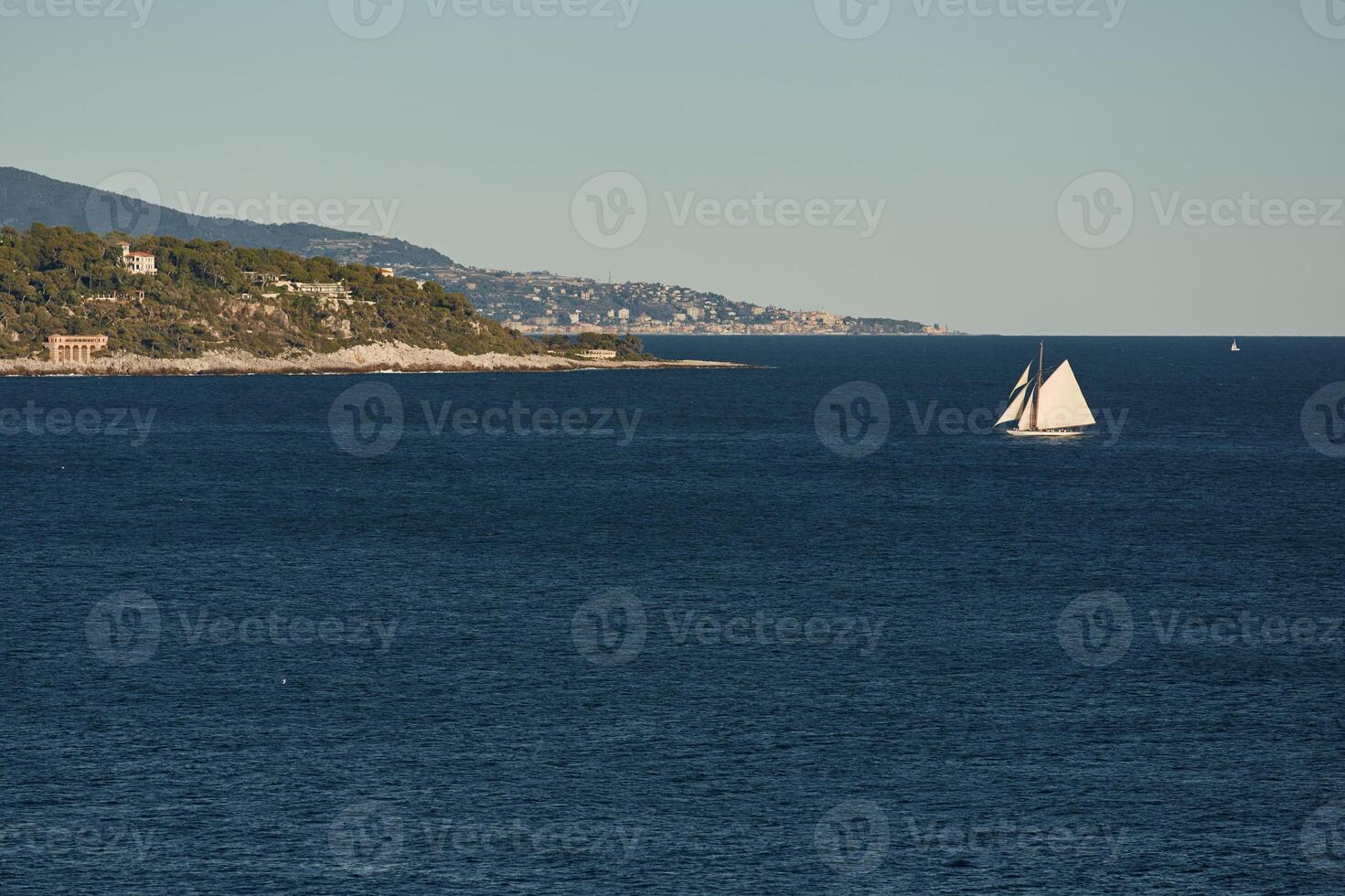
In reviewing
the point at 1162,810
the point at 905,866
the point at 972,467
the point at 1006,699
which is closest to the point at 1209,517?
the point at 972,467

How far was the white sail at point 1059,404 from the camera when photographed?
169375mm

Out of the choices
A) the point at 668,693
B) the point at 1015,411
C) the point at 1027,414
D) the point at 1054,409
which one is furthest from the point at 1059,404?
the point at 668,693

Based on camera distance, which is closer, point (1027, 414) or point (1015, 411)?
point (1027, 414)

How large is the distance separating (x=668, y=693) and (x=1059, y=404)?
121 meters

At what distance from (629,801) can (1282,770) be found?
20.9 meters

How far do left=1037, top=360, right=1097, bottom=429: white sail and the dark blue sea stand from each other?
52.0 metres

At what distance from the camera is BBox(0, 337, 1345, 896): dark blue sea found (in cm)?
4231

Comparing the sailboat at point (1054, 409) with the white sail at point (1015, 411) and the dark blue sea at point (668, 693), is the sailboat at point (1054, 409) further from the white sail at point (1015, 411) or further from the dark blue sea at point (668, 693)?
the dark blue sea at point (668, 693)

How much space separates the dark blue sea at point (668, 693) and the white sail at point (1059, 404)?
52.0 metres

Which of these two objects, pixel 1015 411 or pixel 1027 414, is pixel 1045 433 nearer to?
pixel 1027 414

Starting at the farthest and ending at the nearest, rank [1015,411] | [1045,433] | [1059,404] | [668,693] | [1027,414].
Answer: [1015,411], [1027,414], [1059,404], [1045,433], [668,693]

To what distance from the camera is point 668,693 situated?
57750 millimetres

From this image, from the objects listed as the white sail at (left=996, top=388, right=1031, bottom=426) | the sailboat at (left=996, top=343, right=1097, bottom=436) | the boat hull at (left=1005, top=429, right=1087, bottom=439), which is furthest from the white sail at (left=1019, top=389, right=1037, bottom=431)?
the boat hull at (left=1005, top=429, right=1087, bottom=439)

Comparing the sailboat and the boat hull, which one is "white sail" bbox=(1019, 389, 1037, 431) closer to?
the sailboat
